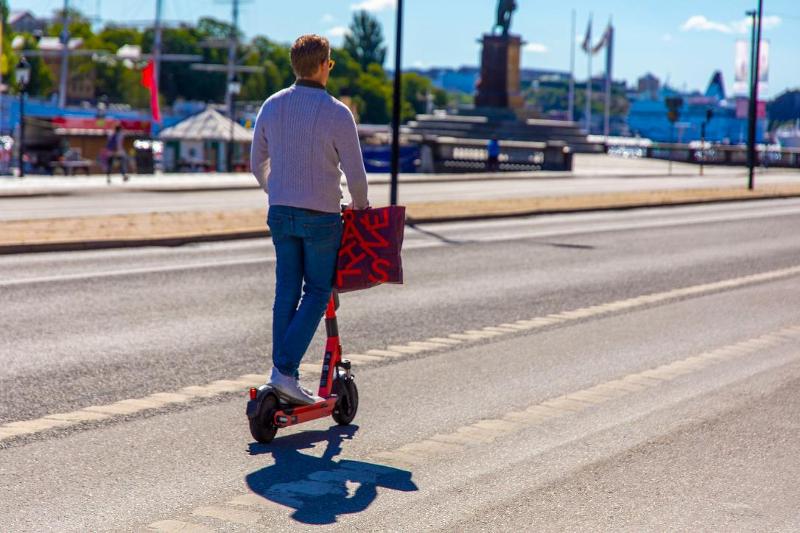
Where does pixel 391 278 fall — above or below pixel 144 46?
below

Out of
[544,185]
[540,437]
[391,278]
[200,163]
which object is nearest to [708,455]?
[540,437]

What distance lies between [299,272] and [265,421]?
70cm

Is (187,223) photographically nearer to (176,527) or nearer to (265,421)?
(265,421)

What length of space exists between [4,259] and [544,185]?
28.2m

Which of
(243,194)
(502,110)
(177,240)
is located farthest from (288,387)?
(502,110)

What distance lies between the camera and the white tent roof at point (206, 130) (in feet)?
187

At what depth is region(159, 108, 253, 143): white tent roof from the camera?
187 feet

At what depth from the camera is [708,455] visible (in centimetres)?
589

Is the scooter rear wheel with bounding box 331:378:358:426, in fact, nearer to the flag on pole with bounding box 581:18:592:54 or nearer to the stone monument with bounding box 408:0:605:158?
the stone monument with bounding box 408:0:605:158

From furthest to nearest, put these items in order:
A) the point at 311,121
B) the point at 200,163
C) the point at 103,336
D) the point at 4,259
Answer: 1. the point at 200,163
2. the point at 4,259
3. the point at 103,336
4. the point at 311,121

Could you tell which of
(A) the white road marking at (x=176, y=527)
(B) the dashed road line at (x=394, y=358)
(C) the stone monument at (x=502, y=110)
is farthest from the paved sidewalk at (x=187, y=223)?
(C) the stone monument at (x=502, y=110)

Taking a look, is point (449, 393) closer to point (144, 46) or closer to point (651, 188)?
point (651, 188)

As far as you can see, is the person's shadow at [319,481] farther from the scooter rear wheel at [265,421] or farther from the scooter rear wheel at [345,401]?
the scooter rear wheel at [345,401]

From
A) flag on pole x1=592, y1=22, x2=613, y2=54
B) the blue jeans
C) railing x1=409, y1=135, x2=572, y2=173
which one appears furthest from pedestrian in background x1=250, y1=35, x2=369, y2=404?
flag on pole x1=592, y1=22, x2=613, y2=54
